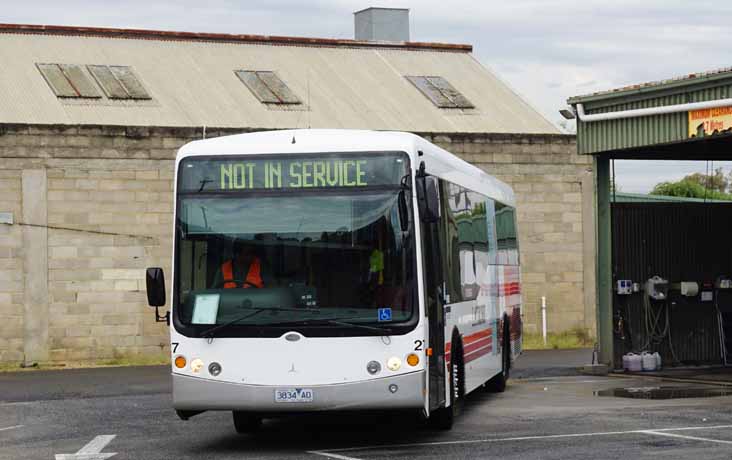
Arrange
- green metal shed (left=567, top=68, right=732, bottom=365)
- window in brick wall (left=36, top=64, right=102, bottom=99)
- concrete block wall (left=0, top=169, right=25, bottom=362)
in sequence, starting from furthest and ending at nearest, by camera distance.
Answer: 1. window in brick wall (left=36, top=64, right=102, bottom=99)
2. concrete block wall (left=0, top=169, right=25, bottom=362)
3. green metal shed (left=567, top=68, right=732, bottom=365)

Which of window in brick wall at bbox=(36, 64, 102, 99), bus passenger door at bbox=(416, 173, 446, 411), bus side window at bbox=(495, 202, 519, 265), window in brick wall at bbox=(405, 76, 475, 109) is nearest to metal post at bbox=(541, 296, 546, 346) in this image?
window in brick wall at bbox=(405, 76, 475, 109)

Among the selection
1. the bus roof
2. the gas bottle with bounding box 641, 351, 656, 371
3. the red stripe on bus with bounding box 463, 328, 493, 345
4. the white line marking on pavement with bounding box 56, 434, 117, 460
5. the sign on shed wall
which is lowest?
the white line marking on pavement with bounding box 56, 434, 117, 460

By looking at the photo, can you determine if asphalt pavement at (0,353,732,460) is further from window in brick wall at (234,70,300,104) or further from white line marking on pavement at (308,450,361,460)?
window in brick wall at (234,70,300,104)

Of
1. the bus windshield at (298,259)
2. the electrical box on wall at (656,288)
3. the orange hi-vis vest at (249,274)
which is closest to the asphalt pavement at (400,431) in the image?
the bus windshield at (298,259)

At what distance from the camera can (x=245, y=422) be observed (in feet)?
51.8

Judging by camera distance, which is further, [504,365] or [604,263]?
[604,263]

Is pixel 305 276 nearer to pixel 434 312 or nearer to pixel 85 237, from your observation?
pixel 434 312

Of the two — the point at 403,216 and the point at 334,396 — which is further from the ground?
the point at 403,216

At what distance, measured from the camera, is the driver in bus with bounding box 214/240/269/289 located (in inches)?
543

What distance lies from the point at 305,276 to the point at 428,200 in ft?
4.48

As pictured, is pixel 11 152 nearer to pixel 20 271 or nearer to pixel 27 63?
pixel 20 271

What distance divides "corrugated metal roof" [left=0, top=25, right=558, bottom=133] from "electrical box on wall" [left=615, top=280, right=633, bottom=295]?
10.4 metres

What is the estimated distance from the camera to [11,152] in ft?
93.8

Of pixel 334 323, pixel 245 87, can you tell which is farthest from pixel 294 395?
pixel 245 87
